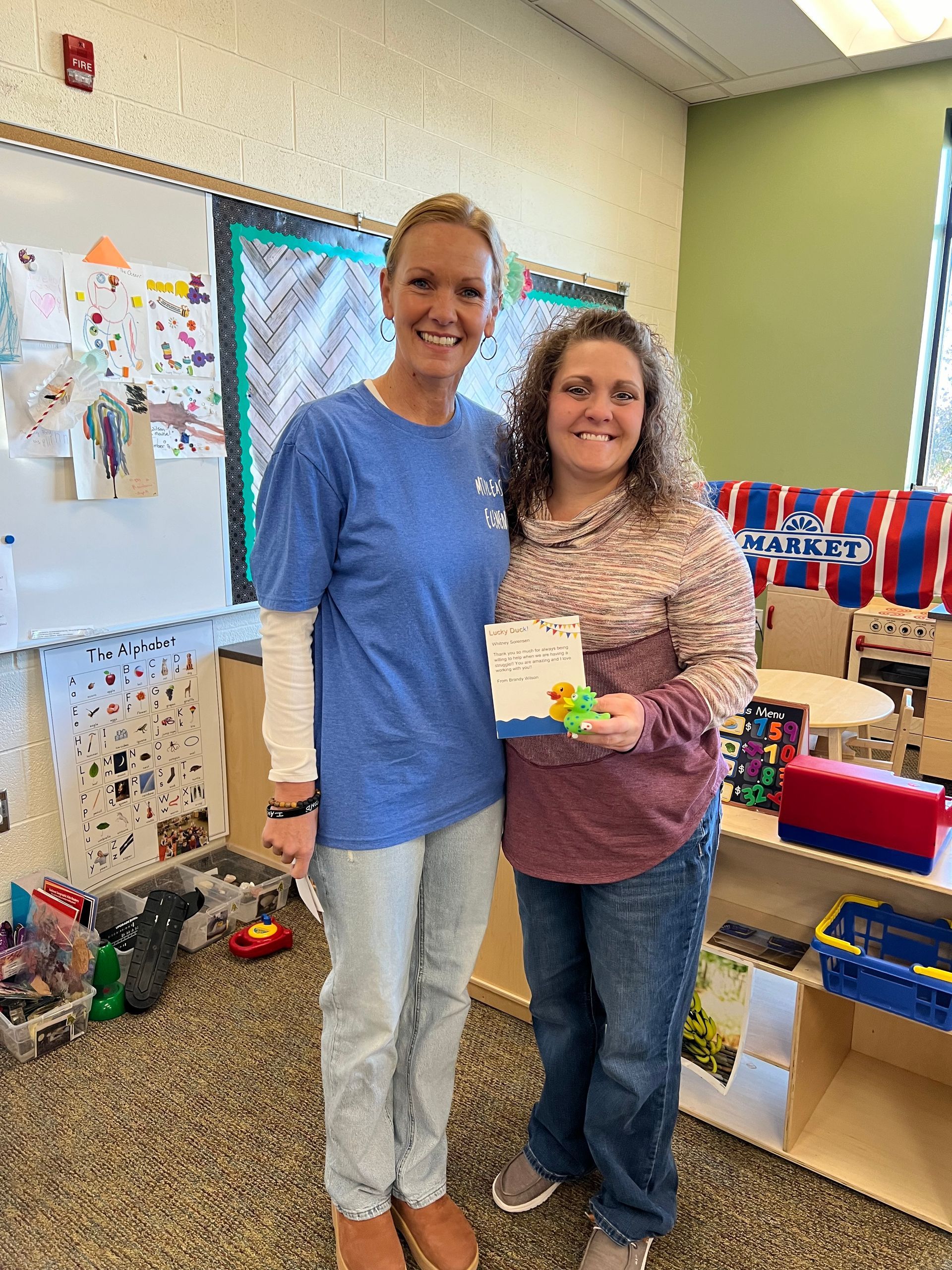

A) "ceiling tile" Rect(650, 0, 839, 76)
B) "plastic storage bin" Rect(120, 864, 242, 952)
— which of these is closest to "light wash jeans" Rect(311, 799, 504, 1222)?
"plastic storage bin" Rect(120, 864, 242, 952)

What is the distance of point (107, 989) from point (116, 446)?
1.35m

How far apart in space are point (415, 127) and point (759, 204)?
7.01 feet

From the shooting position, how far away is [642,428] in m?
1.30

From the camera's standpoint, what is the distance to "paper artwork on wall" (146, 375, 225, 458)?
7.82ft

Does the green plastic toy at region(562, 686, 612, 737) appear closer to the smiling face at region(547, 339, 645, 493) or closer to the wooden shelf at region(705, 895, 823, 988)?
the smiling face at region(547, 339, 645, 493)

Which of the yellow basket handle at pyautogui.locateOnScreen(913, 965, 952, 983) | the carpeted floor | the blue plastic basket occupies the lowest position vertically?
the carpeted floor

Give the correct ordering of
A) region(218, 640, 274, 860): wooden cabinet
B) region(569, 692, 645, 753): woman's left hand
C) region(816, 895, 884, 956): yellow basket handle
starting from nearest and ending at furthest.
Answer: region(569, 692, 645, 753): woman's left hand → region(816, 895, 884, 956): yellow basket handle → region(218, 640, 274, 860): wooden cabinet

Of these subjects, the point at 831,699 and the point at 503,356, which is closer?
the point at 831,699

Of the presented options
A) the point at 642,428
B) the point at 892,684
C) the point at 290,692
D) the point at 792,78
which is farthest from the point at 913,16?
the point at 290,692

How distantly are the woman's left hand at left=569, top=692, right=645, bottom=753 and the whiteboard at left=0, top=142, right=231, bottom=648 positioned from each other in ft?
5.29

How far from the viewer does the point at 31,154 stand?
205 cm

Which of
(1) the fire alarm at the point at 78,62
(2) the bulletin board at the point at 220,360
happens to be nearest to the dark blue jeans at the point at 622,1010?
(2) the bulletin board at the point at 220,360

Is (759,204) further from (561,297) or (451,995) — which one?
Result: (451,995)

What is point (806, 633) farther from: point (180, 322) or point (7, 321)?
point (7, 321)
